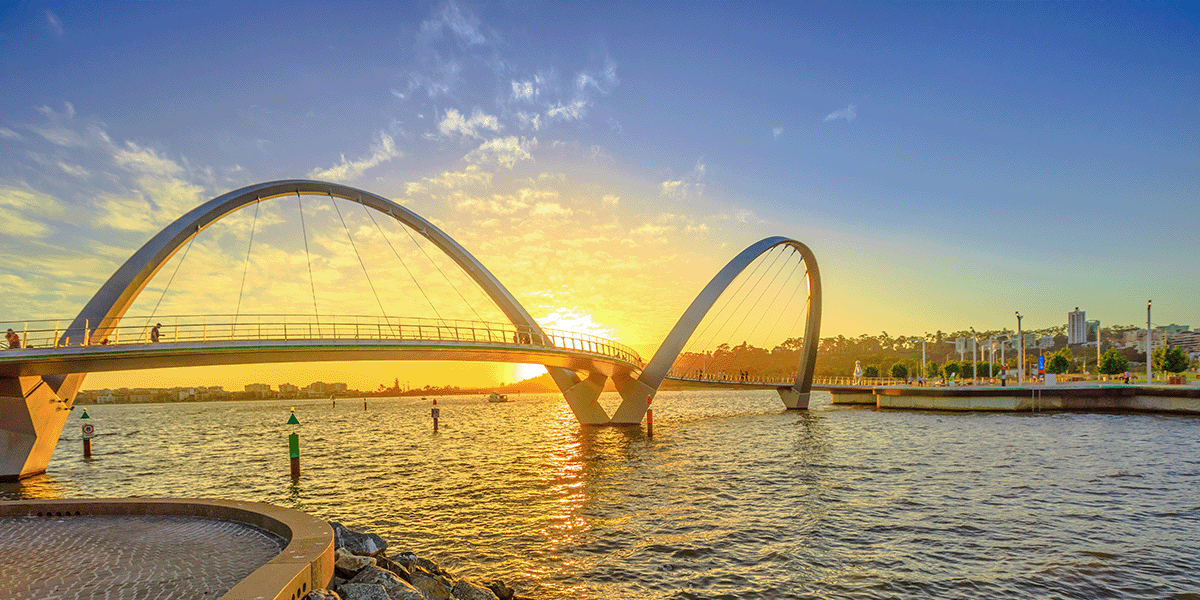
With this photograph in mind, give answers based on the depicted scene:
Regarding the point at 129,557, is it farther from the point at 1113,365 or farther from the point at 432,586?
the point at 1113,365

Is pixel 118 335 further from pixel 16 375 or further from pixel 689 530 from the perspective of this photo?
pixel 689 530

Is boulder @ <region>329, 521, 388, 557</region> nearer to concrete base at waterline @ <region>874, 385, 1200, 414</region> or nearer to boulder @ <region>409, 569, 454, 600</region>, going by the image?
boulder @ <region>409, 569, 454, 600</region>

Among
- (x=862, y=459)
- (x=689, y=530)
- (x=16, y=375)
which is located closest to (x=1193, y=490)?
(x=862, y=459)

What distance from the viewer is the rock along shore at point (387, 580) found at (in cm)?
866

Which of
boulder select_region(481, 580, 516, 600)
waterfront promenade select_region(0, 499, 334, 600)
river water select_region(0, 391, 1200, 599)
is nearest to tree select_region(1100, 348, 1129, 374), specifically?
river water select_region(0, 391, 1200, 599)

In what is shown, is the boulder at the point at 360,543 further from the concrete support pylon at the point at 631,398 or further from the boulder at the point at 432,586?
the concrete support pylon at the point at 631,398

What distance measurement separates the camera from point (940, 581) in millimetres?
11891

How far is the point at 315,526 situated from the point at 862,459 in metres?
25.3

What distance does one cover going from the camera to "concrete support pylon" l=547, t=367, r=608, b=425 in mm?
47881

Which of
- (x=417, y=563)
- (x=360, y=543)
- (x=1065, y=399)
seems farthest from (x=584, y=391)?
(x=1065, y=399)

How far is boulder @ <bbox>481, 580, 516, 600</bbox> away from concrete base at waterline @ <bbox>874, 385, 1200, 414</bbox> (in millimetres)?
62112

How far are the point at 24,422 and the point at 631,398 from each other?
34982 mm

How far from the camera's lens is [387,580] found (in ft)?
30.4

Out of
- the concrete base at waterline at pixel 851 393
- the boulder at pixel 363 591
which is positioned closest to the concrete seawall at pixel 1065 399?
the concrete base at waterline at pixel 851 393
